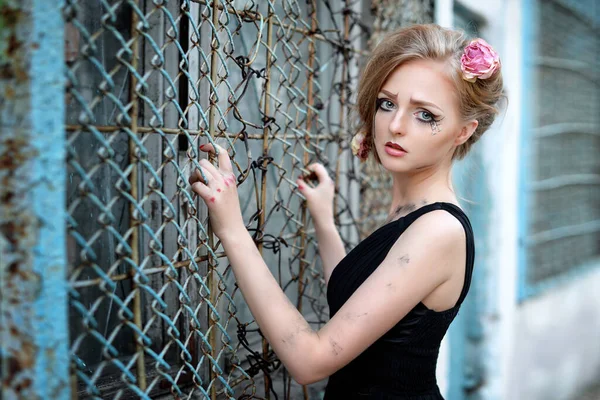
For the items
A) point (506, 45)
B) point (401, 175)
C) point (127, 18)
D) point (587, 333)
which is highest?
point (506, 45)

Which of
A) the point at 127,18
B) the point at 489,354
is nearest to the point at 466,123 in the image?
the point at 127,18

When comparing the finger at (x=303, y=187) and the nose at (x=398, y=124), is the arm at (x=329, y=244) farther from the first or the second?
the nose at (x=398, y=124)

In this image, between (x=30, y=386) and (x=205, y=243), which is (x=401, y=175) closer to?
(x=205, y=243)

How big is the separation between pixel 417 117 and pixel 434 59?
17 centimetres

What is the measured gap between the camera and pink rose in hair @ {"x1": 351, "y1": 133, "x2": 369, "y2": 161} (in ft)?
5.97

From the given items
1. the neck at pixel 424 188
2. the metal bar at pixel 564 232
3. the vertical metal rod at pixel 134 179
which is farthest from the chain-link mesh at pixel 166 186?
the metal bar at pixel 564 232

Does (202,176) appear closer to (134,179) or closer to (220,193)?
(220,193)

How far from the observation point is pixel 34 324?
950 mm

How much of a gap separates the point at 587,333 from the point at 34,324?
4.99m

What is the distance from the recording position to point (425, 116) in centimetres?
154

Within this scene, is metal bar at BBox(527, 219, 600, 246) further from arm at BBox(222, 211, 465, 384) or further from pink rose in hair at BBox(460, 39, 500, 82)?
arm at BBox(222, 211, 465, 384)

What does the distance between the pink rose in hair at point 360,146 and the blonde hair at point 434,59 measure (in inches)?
4.1

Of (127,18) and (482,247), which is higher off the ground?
(127,18)

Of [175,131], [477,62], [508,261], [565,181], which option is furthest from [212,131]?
[565,181]
